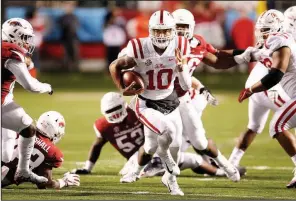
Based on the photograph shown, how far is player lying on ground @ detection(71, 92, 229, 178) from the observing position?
7.22 meters

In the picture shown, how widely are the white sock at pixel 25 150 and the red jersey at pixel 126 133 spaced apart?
110 cm

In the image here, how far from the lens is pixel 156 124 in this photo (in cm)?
631

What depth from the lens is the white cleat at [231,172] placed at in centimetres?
687

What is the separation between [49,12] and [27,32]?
11.5m

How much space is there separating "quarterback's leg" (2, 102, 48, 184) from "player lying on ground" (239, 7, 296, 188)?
5.21 feet

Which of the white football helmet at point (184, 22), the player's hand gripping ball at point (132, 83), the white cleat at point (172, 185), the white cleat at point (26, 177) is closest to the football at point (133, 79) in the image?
the player's hand gripping ball at point (132, 83)

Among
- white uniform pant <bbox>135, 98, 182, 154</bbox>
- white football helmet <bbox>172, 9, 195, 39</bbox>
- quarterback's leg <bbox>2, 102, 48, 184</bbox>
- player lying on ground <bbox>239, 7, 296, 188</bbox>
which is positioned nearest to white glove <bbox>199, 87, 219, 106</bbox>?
player lying on ground <bbox>239, 7, 296, 188</bbox>

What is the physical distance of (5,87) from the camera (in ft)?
20.6

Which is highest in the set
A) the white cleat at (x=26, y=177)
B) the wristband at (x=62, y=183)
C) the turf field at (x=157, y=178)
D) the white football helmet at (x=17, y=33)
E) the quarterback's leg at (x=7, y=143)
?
the white football helmet at (x=17, y=33)

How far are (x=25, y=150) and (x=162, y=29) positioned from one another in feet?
4.10

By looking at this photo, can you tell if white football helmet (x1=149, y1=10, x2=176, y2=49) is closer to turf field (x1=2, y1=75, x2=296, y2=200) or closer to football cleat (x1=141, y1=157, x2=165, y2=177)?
turf field (x1=2, y1=75, x2=296, y2=200)

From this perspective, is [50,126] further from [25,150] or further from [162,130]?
[162,130]

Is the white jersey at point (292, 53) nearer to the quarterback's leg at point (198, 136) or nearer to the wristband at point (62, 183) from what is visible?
the quarterback's leg at point (198, 136)

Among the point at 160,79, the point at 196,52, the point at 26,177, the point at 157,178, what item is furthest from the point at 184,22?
the point at 26,177
